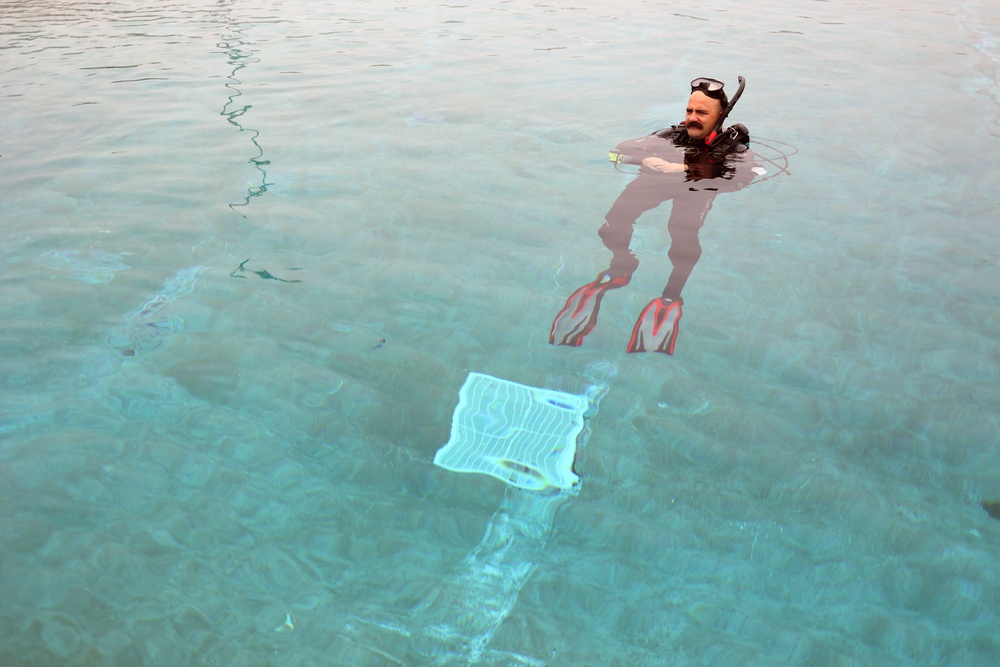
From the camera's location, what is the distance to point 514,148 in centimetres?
639

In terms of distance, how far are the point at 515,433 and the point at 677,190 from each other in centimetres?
265

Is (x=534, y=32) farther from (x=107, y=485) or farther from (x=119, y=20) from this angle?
(x=107, y=485)

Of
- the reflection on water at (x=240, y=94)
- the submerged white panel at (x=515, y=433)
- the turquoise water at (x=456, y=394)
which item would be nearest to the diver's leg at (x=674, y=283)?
the turquoise water at (x=456, y=394)

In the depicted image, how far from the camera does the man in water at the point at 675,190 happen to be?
13.3 ft

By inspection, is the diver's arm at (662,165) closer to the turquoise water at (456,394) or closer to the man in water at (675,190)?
the man in water at (675,190)

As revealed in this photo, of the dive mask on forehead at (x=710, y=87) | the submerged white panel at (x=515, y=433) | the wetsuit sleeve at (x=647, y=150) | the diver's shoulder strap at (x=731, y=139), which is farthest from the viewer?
the wetsuit sleeve at (x=647, y=150)

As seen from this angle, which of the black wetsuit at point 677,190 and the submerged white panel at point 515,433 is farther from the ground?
the black wetsuit at point 677,190

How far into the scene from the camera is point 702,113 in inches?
182

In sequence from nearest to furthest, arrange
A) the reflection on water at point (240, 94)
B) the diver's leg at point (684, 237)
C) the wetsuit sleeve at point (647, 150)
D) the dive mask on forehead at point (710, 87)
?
the diver's leg at point (684, 237) → the dive mask on forehead at point (710, 87) → the wetsuit sleeve at point (647, 150) → the reflection on water at point (240, 94)

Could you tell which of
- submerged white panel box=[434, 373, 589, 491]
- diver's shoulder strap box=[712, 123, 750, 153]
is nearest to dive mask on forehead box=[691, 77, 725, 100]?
diver's shoulder strap box=[712, 123, 750, 153]

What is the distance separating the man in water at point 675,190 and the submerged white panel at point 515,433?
57 cm

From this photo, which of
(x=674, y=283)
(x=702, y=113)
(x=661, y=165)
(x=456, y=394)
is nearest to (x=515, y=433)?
(x=456, y=394)

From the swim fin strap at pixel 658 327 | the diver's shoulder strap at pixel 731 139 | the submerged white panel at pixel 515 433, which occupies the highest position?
the diver's shoulder strap at pixel 731 139

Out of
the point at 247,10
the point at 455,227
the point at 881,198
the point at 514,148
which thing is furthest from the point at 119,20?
the point at 881,198
